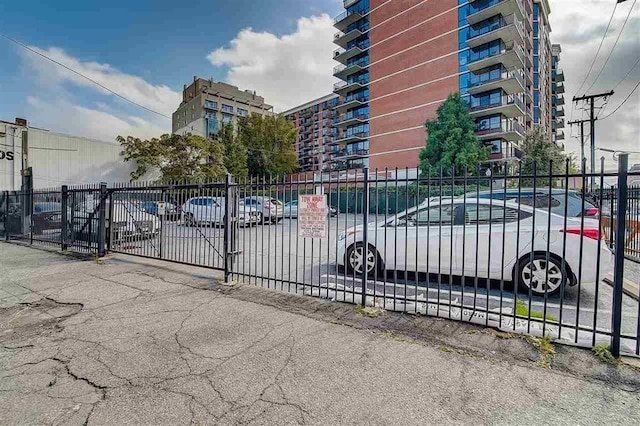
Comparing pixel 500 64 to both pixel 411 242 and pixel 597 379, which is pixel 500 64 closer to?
pixel 411 242

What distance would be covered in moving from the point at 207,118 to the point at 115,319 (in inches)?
2358

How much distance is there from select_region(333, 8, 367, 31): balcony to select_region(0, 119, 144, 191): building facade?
121 ft

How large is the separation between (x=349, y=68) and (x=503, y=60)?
70.1 feet

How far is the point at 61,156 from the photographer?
80.9ft

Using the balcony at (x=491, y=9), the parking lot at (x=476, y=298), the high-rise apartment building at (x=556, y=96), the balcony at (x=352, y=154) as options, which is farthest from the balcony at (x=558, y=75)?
the parking lot at (x=476, y=298)

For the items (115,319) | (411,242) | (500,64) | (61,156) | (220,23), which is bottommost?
(115,319)

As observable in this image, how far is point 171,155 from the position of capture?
26.7 m

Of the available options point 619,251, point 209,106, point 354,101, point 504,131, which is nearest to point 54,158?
point 619,251

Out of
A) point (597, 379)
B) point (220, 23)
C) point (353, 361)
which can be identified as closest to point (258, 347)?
point (353, 361)

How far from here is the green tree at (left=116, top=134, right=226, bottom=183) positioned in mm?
26625

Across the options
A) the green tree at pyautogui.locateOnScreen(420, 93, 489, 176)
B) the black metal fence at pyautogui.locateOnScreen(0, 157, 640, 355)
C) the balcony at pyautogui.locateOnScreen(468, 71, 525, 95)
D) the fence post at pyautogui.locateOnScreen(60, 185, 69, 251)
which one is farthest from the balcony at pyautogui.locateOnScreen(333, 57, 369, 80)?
the fence post at pyautogui.locateOnScreen(60, 185, 69, 251)

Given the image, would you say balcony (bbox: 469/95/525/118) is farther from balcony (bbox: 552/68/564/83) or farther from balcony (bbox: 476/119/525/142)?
balcony (bbox: 552/68/564/83)

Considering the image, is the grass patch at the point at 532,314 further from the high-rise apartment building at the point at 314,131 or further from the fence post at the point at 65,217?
the high-rise apartment building at the point at 314,131

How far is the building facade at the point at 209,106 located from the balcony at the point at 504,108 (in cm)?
4062
